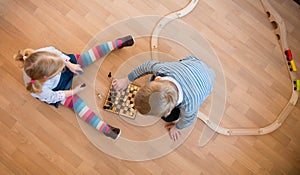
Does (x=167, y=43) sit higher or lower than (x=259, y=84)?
lower

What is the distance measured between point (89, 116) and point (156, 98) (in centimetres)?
44

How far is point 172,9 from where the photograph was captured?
3.88 ft

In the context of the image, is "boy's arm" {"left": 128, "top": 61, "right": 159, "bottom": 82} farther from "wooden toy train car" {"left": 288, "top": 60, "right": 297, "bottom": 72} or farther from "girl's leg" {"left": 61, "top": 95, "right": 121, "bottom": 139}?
"wooden toy train car" {"left": 288, "top": 60, "right": 297, "bottom": 72}

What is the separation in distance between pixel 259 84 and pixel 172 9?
479 millimetres

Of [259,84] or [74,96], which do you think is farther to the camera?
[259,84]

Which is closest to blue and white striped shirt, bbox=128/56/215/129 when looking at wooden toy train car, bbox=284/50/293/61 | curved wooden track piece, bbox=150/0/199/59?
curved wooden track piece, bbox=150/0/199/59

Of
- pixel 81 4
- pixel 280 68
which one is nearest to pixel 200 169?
pixel 280 68

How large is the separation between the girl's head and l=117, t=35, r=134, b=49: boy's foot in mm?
271

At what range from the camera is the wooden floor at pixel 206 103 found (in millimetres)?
1087

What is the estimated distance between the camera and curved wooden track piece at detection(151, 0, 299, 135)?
114cm

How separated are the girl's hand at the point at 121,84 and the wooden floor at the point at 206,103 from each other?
0.27ft

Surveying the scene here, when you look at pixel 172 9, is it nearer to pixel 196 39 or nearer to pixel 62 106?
pixel 196 39

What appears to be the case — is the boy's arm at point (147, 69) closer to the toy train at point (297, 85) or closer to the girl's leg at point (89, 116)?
the girl's leg at point (89, 116)

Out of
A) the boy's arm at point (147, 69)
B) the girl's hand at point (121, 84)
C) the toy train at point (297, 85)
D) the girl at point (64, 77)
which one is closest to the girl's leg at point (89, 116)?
the girl at point (64, 77)
